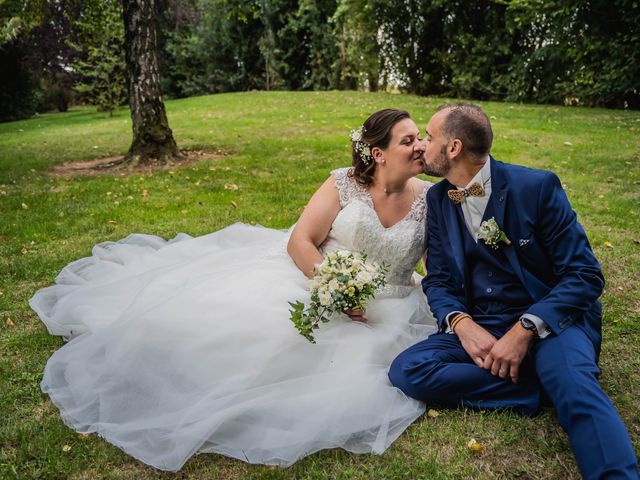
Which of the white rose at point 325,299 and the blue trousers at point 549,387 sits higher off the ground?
the white rose at point 325,299

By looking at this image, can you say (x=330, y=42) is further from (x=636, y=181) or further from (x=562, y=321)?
(x=562, y=321)

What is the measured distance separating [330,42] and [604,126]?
51.6 feet

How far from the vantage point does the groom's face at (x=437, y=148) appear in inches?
139

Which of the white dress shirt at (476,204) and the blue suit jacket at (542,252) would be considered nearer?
the blue suit jacket at (542,252)

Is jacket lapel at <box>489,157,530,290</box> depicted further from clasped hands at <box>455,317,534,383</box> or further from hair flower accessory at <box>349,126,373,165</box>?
hair flower accessory at <box>349,126,373,165</box>

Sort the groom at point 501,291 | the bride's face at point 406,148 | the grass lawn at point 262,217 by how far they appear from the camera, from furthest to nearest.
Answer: the bride's face at point 406,148 → the groom at point 501,291 → the grass lawn at point 262,217

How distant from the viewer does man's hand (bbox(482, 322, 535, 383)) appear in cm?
316

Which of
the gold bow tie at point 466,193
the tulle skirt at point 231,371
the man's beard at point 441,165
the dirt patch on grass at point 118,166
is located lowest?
the tulle skirt at point 231,371

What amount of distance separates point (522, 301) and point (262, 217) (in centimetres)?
463

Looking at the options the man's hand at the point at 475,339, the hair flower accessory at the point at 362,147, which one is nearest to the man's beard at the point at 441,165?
the hair flower accessory at the point at 362,147

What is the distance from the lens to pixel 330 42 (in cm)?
2617

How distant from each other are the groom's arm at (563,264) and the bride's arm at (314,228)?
1597mm

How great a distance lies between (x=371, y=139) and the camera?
4.19 meters

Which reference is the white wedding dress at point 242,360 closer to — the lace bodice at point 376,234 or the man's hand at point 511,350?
the lace bodice at point 376,234
